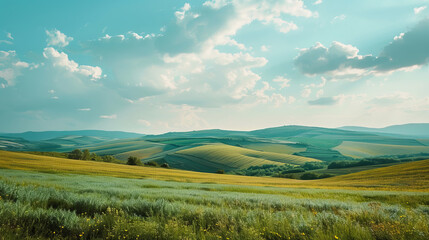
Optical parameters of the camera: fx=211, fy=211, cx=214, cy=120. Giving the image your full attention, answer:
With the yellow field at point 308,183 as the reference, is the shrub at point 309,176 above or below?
below

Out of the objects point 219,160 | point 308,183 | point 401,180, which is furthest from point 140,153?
point 401,180

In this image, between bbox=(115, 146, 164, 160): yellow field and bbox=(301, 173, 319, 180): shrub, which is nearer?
bbox=(301, 173, 319, 180): shrub

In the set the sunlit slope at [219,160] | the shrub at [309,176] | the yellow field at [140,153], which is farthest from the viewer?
the yellow field at [140,153]

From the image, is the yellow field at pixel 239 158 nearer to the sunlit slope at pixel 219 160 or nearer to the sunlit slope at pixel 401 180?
the sunlit slope at pixel 219 160

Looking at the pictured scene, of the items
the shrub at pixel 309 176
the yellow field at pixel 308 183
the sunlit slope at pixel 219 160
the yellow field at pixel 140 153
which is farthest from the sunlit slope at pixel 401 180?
the yellow field at pixel 140 153

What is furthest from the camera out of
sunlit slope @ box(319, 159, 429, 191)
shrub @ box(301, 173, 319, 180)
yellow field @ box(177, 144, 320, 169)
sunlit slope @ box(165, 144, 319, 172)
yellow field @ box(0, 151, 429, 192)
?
yellow field @ box(177, 144, 320, 169)

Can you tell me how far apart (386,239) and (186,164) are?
424 feet

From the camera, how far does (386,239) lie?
457 cm

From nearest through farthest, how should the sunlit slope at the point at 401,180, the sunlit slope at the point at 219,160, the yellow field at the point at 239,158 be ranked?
1. the sunlit slope at the point at 401,180
2. the sunlit slope at the point at 219,160
3. the yellow field at the point at 239,158

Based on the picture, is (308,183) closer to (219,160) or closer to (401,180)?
(401,180)

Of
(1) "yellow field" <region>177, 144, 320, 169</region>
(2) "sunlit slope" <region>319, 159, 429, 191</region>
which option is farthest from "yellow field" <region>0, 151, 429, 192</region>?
(1) "yellow field" <region>177, 144, 320, 169</region>

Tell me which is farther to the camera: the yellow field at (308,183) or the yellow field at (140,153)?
the yellow field at (140,153)

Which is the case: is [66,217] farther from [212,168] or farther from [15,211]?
[212,168]

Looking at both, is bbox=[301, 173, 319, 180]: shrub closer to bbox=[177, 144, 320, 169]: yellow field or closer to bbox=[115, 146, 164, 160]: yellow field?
bbox=[177, 144, 320, 169]: yellow field
